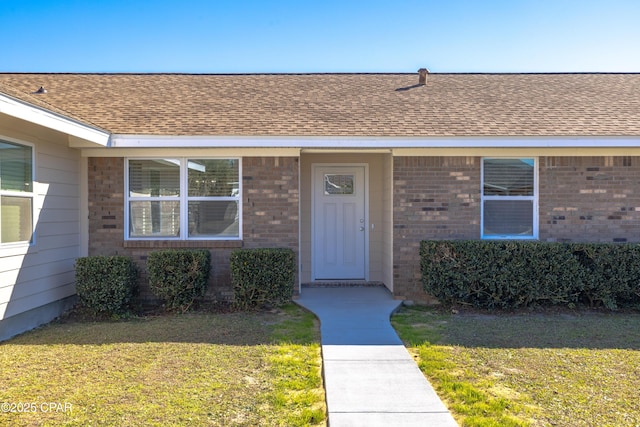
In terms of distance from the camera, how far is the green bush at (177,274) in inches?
277

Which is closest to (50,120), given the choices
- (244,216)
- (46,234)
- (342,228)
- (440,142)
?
(46,234)

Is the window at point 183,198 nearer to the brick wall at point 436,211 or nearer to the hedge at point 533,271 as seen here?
the brick wall at point 436,211

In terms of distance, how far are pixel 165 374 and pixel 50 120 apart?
3.55 metres

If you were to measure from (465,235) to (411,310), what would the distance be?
1585 millimetres

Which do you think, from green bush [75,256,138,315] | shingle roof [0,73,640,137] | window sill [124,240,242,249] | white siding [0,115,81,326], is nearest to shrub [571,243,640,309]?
shingle roof [0,73,640,137]

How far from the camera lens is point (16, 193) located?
6062mm

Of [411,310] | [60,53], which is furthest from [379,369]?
[60,53]

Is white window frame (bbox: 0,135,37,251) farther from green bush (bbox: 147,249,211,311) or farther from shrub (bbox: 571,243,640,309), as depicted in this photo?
shrub (bbox: 571,243,640,309)

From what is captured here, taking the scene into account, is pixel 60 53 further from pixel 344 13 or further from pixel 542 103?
pixel 542 103

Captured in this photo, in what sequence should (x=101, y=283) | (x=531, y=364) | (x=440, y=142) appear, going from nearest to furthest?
(x=531, y=364), (x=101, y=283), (x=440, y=142)

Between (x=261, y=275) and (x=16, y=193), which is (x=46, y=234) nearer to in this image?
(x=16, y=193)

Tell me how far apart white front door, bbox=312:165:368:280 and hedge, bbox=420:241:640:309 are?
2.23 meters

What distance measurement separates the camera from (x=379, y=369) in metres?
4.68

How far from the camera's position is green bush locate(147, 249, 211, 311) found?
7039 millimetres
